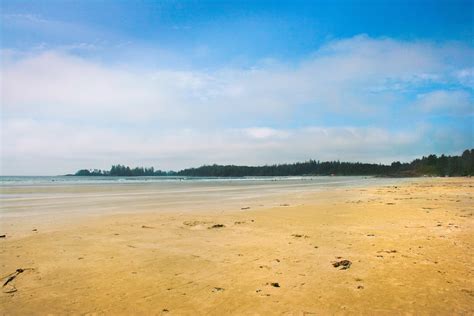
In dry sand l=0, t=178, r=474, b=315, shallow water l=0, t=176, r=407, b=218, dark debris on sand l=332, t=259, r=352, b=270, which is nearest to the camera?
dry sand l=0, t=178, r=474, b=315

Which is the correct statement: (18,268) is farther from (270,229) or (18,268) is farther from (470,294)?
(470,294)

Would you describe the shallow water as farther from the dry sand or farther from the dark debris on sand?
the dark debris on sand

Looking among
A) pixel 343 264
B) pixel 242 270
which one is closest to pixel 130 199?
pixel 242 270

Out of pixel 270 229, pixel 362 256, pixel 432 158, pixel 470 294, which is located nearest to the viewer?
pixel 470 294

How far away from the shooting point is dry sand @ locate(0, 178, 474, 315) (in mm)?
4914

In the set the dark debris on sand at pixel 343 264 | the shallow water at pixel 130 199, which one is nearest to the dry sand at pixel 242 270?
the dark debris on sand at pixel 343 264

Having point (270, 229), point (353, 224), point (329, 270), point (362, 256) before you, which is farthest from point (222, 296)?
point (353, 224)

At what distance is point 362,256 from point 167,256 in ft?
13.8

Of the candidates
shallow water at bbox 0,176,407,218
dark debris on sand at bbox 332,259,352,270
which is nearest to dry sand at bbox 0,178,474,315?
dark debris on sand at bbox 332,259,352,270

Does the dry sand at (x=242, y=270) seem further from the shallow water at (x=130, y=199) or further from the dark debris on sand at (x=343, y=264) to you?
the shallow water at (x=130, y=199)

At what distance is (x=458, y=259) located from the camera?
6.86 m

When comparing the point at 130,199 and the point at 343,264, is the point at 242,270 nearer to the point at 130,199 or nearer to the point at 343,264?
the point at 343,264

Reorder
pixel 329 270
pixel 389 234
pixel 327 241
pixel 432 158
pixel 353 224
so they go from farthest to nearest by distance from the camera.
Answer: pixel 432 158 < pixel 353 224 < pixel 389 234 < pixel 327 241 < pixel 329 270

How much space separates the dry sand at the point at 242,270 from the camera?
4.91 metres
